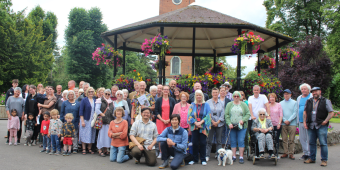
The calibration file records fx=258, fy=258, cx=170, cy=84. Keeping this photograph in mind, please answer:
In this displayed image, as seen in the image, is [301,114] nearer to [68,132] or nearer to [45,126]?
[68,132]

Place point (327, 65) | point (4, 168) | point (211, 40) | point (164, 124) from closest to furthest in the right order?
point (4, 168) → point (164, 124) → point (211, 40) → point (327, 65)

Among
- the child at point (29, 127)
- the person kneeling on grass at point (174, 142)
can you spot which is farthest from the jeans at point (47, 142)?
the person kneeling on grass at point (174, 142)

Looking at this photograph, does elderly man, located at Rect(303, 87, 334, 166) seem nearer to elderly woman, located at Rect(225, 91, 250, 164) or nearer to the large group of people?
the large group of people

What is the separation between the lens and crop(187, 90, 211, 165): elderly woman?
21.7 ft

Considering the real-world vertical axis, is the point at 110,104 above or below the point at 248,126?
above

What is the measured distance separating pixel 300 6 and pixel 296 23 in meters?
1.93

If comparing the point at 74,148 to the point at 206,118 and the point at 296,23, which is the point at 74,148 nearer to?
the point at 206,118

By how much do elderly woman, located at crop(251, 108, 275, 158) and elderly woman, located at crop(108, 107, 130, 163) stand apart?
137 inches

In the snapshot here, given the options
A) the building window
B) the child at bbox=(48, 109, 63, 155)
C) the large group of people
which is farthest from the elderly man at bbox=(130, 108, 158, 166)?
the building window

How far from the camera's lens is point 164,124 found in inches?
287

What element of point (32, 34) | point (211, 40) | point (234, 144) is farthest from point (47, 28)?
point (234, 144)

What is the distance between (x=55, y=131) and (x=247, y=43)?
300 inches

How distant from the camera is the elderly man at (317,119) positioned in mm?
6625

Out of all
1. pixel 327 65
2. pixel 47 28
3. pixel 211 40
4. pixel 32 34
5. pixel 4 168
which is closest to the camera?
pixel 4 168
